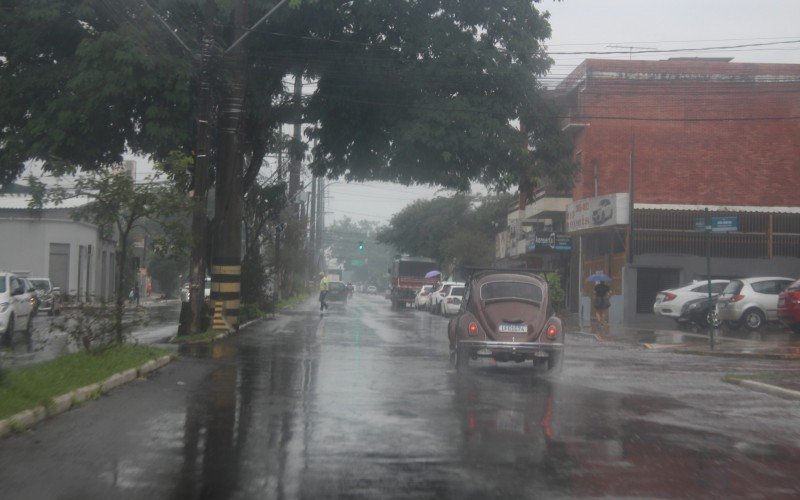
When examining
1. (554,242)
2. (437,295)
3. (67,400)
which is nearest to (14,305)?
(67,400)

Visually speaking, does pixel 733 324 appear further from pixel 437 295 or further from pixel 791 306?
pixel 437 295

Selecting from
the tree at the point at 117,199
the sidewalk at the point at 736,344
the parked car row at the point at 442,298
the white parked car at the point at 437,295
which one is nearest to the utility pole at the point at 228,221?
the tree at the point at 117,199

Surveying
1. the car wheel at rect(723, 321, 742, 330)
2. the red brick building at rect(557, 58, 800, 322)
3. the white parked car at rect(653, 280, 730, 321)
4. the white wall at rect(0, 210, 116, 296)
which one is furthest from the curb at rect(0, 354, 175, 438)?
the white wall at rect(0, 210, 116, 296)

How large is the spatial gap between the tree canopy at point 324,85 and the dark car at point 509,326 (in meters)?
9.86

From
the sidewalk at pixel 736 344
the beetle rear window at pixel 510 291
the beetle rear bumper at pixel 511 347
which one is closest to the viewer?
the sidewalk at pixel 736 344

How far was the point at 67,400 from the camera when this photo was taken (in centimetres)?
1139

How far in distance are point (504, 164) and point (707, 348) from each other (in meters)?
8.39

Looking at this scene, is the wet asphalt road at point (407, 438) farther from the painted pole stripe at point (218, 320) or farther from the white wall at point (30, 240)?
the white wall at point (30, 240)

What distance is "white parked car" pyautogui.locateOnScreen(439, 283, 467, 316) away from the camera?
44.9m

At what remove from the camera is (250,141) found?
98.9 feet

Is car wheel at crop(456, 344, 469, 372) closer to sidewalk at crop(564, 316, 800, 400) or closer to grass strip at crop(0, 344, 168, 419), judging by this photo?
sidewalk at crop(564, 316, 800, 400)

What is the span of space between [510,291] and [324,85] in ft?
43.5

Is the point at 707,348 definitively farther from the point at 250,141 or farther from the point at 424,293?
the point at 424,293

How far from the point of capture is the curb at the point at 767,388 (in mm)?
13928
